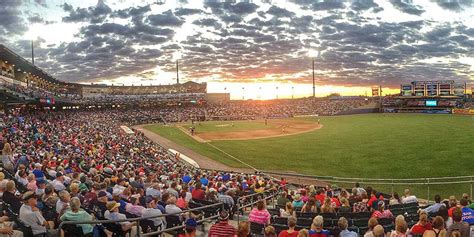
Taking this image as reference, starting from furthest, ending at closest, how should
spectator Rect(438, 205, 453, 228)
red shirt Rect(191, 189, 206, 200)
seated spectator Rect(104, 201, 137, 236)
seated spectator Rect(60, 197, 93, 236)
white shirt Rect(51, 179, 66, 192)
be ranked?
red shirt Rect(191, 189, 206, 200)
white shirt Rect(51, 179, 66, 192)
spectator Rect(438, 205, 453, 228)
seated spectator Rect(104, 201, 137, 236)
seated spectator Rect(60, 197, 93, 236)

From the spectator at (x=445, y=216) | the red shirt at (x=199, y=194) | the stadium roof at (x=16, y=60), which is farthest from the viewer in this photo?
the stadium roof at (x=16, y=60)

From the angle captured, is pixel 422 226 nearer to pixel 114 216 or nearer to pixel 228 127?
pixel 114 216

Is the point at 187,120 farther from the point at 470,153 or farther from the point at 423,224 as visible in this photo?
the point at 423,224

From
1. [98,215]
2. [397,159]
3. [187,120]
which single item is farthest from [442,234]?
[187,120]

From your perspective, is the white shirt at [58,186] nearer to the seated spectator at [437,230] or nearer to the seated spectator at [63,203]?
the seated spectator at [63,203]

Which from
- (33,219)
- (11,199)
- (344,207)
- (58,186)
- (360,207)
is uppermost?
(11,199)

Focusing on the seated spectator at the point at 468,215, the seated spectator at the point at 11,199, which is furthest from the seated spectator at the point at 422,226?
the seated spectator at the point at 11,199

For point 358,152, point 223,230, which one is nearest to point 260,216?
point 223,230

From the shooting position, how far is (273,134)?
5597 cm

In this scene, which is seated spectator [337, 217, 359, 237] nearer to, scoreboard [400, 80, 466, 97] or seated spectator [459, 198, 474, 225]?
seated spectator [459, 198, 474, 225]

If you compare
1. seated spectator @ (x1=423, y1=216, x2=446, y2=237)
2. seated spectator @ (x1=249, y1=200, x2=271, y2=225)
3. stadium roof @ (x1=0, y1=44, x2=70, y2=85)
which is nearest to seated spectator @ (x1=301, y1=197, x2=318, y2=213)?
seated spectator @ (x1=249, y1=200, x2=271, y2=225)

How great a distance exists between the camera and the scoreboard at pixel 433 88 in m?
94.5

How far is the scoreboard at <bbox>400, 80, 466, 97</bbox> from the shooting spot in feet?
310

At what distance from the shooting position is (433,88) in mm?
96562
